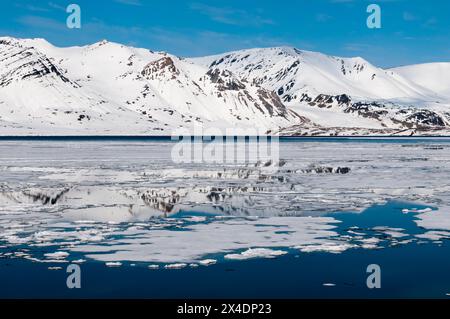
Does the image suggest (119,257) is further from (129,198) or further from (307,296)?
(129,198)

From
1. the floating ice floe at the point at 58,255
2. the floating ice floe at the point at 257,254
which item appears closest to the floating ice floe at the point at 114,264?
the floating ice floe at the point at 58,255

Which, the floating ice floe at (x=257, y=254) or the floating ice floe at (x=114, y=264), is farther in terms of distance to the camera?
the floating ice floe at (x=257, y=254)

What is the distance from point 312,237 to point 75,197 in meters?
14.4

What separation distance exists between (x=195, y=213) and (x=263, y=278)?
10819 mm

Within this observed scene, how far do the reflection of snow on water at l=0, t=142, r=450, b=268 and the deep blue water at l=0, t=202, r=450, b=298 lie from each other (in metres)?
0.96

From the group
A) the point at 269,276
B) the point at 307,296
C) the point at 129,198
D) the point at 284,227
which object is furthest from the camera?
the point at 129,198

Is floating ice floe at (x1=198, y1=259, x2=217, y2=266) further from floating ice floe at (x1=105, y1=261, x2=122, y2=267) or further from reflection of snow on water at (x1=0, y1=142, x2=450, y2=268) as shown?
floating ice floe at (x1=105, y1=261, x2=122, y2=267)

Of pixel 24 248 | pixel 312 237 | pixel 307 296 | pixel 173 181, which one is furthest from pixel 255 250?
pixel 173 181

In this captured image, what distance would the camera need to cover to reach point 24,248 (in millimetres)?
18547

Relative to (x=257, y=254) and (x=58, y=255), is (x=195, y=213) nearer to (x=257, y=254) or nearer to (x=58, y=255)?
(x=257, y=254)

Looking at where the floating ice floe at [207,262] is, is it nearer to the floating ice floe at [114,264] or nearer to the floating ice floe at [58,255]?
the floating ice floe at [114,264]

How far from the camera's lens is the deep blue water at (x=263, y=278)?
556 inches

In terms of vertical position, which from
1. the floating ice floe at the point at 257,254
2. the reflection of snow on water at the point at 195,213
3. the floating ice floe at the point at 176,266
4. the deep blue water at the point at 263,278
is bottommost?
the deep blue water at the point at 263,278

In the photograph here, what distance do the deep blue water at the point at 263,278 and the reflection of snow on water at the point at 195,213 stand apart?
962mm
